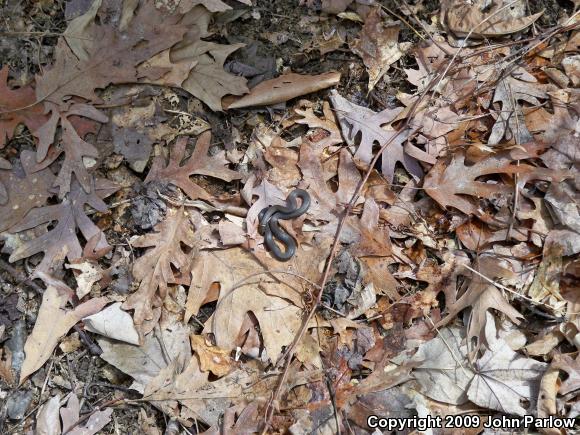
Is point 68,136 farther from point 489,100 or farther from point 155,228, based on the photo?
point 489,100

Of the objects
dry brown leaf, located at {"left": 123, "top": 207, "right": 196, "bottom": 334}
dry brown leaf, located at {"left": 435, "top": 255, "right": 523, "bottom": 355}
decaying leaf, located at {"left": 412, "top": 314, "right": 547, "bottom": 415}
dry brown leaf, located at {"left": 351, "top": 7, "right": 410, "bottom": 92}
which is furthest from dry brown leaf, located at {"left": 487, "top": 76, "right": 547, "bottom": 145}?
dry brown leaf, located at {"left": 123, "top": 207, "right": 196, "bottom": 334}

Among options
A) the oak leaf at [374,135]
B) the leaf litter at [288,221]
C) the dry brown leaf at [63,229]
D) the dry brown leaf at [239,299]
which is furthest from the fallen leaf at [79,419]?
the oak leaf at [374,135]

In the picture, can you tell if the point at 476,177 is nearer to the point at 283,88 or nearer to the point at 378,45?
the point at 378,45

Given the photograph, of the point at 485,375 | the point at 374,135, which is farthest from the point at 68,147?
the point at 485,375

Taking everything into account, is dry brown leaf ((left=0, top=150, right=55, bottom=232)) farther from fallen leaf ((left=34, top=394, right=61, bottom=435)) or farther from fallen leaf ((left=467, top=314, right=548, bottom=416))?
fallen leaf ((left=467, top=314, right=548, bottom=416))

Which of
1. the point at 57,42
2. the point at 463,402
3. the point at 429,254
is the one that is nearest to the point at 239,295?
the point at 429,254

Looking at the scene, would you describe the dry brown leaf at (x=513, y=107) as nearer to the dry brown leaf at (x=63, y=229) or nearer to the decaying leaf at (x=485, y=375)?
the decaying leaf at (x=485, y=375)
